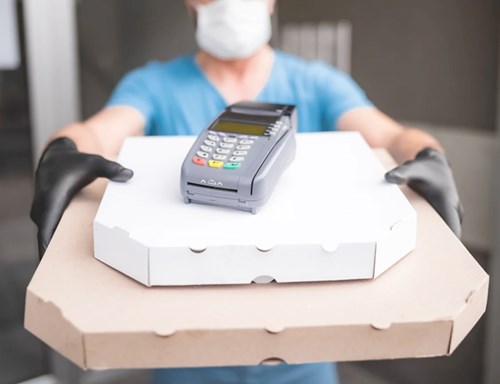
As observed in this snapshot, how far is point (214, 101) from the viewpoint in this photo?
987 millimetres

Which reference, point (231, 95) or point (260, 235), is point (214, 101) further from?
point (260, 235)

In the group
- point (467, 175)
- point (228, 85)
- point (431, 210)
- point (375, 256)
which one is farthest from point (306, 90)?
point (467, 175)

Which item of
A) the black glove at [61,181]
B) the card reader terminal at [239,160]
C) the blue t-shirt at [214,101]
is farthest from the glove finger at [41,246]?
the blue t-shirt at [214,101]

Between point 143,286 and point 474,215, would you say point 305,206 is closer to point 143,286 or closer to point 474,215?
point 143,286

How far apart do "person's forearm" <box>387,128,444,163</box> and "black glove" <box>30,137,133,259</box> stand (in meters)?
0.33

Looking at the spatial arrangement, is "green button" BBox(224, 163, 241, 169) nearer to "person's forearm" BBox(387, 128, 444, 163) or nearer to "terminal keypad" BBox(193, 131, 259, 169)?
"terminal keypad" BBox(193, 131, 259, 169)

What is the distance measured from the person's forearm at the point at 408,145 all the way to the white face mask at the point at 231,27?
243 millimetres

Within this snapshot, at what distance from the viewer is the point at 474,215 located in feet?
4.77

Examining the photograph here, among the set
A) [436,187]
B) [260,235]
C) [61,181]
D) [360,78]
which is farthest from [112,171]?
[360,78]

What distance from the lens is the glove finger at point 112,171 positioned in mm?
684

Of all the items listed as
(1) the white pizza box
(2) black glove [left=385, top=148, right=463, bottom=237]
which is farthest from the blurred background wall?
(1) the white pizza box

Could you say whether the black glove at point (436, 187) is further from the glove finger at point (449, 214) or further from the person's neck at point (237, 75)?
the person's neck at point (237, 75)

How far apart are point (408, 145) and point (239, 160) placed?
0.28 m

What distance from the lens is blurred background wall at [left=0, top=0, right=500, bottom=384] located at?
1.40 metres
